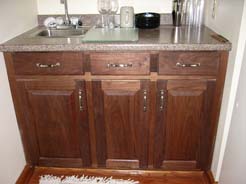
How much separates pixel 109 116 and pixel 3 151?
2.11 ft

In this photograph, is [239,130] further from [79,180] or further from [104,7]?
[104,7]

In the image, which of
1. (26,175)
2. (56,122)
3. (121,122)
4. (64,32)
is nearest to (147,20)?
(64,32)

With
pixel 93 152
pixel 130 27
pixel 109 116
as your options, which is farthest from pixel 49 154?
pixel 130 27

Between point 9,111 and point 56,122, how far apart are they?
0.28m

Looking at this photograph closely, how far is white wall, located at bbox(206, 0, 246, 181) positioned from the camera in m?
1.17

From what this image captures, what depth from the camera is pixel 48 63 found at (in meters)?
1.33

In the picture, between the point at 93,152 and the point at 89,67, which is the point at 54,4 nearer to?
the point at 89,67

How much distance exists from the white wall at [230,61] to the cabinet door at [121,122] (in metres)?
0.44

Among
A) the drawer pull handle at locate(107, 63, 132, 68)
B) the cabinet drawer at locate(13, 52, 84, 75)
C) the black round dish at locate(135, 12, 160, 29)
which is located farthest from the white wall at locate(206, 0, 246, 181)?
the cabinet drawer at locate(13, 52, 84, 75)

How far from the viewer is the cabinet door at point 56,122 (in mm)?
1389

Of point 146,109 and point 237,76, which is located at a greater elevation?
point 237,76

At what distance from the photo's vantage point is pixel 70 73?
1.34m

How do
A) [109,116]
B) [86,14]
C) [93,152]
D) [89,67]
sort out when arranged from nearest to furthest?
[89,67] → [109,116] → [93,152] → [86,14]

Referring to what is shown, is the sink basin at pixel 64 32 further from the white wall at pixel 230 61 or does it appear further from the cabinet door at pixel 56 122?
the white wall at pixel 230 61
